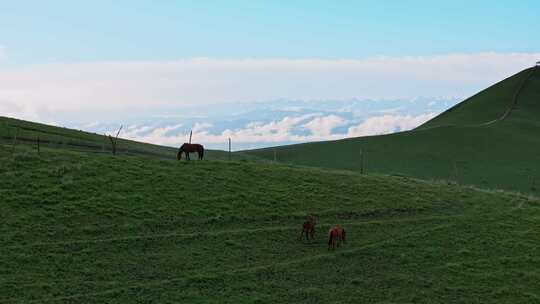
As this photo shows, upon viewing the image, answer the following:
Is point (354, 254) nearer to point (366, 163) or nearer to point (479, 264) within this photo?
point (479, 264)

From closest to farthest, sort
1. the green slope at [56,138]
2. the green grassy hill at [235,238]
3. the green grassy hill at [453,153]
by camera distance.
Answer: the green grassy hill at [235,238] < the green slope at [56,138] < the green grassy hill at [453,153]

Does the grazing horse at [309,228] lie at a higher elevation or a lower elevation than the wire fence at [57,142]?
lower

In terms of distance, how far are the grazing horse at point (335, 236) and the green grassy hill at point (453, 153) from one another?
35.5 meters

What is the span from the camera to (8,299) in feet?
71.9

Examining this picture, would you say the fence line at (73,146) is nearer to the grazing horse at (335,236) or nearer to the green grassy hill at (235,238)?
the green grassy hill at (235,238)

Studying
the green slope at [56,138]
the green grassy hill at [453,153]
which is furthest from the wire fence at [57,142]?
the green grassy hill at [453,153]

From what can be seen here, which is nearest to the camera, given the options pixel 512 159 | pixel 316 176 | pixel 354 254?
pixel 354 254

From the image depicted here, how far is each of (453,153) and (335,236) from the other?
52.2m

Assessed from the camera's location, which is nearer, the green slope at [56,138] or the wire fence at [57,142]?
the wire fence at [57,142]

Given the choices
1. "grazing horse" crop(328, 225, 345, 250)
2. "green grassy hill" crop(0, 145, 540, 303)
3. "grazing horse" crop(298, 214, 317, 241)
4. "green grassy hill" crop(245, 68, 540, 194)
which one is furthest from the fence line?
"grazing horse" crop(328, 225, 345, 250)

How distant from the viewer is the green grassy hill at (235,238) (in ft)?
80.6

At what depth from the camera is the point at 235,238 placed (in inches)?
1163

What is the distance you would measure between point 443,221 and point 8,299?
2392 cm

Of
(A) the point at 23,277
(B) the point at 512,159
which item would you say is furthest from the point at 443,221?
(B) the point at 512,159
